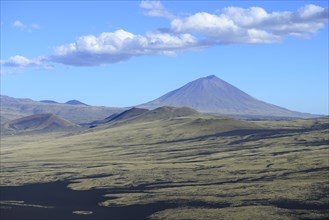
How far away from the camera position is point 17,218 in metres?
92.6

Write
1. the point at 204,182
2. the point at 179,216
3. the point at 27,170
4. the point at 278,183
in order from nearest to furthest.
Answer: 1. the point at 179,216
2. the point at 278,183
3. the point at 204,182
4. the point at 27,170

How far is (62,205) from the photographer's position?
106125 mm

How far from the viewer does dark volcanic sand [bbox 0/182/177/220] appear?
93.5m

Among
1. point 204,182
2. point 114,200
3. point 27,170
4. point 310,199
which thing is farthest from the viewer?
point 27,170

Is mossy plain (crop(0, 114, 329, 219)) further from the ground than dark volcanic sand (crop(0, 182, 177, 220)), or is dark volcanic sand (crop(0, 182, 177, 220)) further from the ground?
mossy plain (crop(0, 114, 329, 219))

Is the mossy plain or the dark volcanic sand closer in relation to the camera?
the mossy plain

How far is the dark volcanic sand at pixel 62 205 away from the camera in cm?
9350

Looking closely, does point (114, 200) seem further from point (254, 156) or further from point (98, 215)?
point (254, 156)

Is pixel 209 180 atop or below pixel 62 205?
atop

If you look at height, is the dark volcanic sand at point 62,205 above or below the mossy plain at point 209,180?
below

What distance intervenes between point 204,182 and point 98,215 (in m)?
39.6

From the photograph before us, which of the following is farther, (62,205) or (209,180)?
(209,180)

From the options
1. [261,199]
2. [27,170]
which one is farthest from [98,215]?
[27,170]

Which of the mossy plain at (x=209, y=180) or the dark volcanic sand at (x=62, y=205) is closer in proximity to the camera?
the mossy plain at (x=209, y=180)
